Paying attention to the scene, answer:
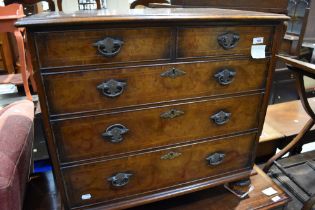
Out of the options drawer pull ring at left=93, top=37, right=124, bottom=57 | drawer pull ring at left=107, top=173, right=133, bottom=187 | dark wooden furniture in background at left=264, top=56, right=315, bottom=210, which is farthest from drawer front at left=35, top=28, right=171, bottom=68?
dark wooden furniture in background at left=264, top=56, right=315, bottom=210

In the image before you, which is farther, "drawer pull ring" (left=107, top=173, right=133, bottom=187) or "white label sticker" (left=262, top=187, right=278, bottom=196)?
"white label sticker" (left=262, top=187, right=278, bottom=196)

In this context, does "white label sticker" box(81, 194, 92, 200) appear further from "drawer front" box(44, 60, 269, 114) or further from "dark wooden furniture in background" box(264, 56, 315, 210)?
"dark wooden furniture in background" box(264, 56, 315, 210)

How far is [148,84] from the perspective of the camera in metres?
0.93

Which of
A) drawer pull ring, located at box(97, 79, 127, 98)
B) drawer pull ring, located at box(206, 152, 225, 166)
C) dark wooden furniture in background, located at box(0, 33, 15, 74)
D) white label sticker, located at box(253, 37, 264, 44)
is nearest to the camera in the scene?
drawer pull ring, located at box(97, 79, 127, 98)

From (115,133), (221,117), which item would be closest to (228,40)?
(221,117)

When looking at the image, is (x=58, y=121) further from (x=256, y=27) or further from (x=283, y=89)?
(x=283, y=89)

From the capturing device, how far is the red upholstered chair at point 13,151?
765 millimetres

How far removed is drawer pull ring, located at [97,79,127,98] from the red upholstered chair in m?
0.37

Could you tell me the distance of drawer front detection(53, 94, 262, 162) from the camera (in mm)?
923

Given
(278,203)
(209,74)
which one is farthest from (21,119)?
(278,203)

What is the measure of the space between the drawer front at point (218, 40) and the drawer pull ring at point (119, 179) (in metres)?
0.51

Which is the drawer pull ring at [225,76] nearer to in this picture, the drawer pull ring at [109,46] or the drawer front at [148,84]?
the drawer front at [148,84]

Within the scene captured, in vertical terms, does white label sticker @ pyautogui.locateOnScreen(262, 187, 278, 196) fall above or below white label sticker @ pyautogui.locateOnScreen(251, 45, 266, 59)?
below

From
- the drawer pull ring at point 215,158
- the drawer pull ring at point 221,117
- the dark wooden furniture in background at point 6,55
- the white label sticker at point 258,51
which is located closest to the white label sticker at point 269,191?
the drawer pull ring at point 215,158
